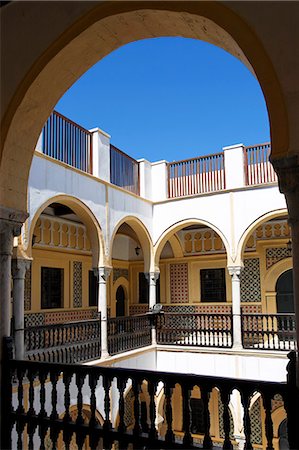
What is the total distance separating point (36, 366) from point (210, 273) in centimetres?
1115

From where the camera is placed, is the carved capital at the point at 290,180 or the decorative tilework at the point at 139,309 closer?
the carved capital at the point at 290,180

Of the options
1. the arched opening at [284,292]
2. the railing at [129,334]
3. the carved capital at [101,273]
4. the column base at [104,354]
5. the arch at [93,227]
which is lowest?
the column base at [104,354]

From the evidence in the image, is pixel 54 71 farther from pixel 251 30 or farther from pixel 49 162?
pixel 49 162

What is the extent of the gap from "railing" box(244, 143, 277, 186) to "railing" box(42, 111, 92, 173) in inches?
170

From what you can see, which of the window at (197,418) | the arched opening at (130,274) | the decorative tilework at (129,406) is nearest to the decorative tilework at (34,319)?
the decorative tilework at (129,406)

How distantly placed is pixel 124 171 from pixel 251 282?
5.55 metres

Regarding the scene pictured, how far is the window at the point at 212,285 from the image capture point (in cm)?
1378

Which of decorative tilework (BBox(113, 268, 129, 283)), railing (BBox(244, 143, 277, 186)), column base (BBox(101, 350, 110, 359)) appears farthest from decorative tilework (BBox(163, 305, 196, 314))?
column base (BBox(101, 350, 110, 359))

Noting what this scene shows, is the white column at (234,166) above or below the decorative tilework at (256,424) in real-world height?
above

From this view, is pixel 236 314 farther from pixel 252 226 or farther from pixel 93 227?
pixel 93 227

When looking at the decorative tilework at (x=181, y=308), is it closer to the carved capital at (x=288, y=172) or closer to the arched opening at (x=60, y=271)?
the arched opening at (x=60, y=271)

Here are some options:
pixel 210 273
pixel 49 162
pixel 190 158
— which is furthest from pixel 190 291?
pixel 49 162

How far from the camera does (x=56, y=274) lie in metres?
11.9

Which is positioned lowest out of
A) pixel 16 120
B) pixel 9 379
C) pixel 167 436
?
pixel 167 436
